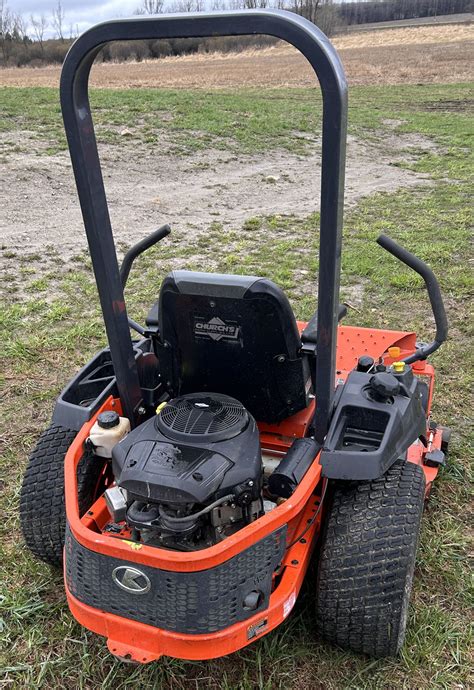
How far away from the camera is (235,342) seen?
2277 mm

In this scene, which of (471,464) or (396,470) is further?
(471,464)

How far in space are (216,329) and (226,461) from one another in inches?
19.7

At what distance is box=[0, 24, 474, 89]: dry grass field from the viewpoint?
1848 centimetres

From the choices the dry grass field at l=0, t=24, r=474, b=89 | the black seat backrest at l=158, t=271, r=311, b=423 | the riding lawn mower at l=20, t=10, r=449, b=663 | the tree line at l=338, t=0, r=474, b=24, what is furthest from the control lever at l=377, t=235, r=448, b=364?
the tree line at l=338, t=0, r=474, b=24

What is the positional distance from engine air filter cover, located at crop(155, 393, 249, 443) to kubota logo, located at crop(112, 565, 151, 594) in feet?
1.38

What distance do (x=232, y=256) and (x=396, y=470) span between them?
4085 mm

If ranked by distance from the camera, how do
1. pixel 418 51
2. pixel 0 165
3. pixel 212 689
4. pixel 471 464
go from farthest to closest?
1. pixel 418 51
2. pixel 0 165
3. pixel 471 464
4. pixel 212 689

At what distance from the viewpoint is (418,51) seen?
2773 centimetres

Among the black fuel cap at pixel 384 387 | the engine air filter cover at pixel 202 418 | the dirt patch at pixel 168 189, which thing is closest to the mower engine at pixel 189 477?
the engine air filter cover at pixel 202 418

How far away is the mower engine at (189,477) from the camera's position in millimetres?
1920

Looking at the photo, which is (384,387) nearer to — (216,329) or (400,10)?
(216,329)

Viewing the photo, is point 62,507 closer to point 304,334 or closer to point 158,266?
point 304,334

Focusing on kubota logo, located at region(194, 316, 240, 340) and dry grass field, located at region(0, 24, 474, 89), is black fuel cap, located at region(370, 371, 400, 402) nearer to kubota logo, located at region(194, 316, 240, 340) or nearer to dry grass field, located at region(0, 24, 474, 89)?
kubota logo, located at region(194, 316, 240, 340)

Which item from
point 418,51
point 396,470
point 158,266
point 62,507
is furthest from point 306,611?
point 418,51
